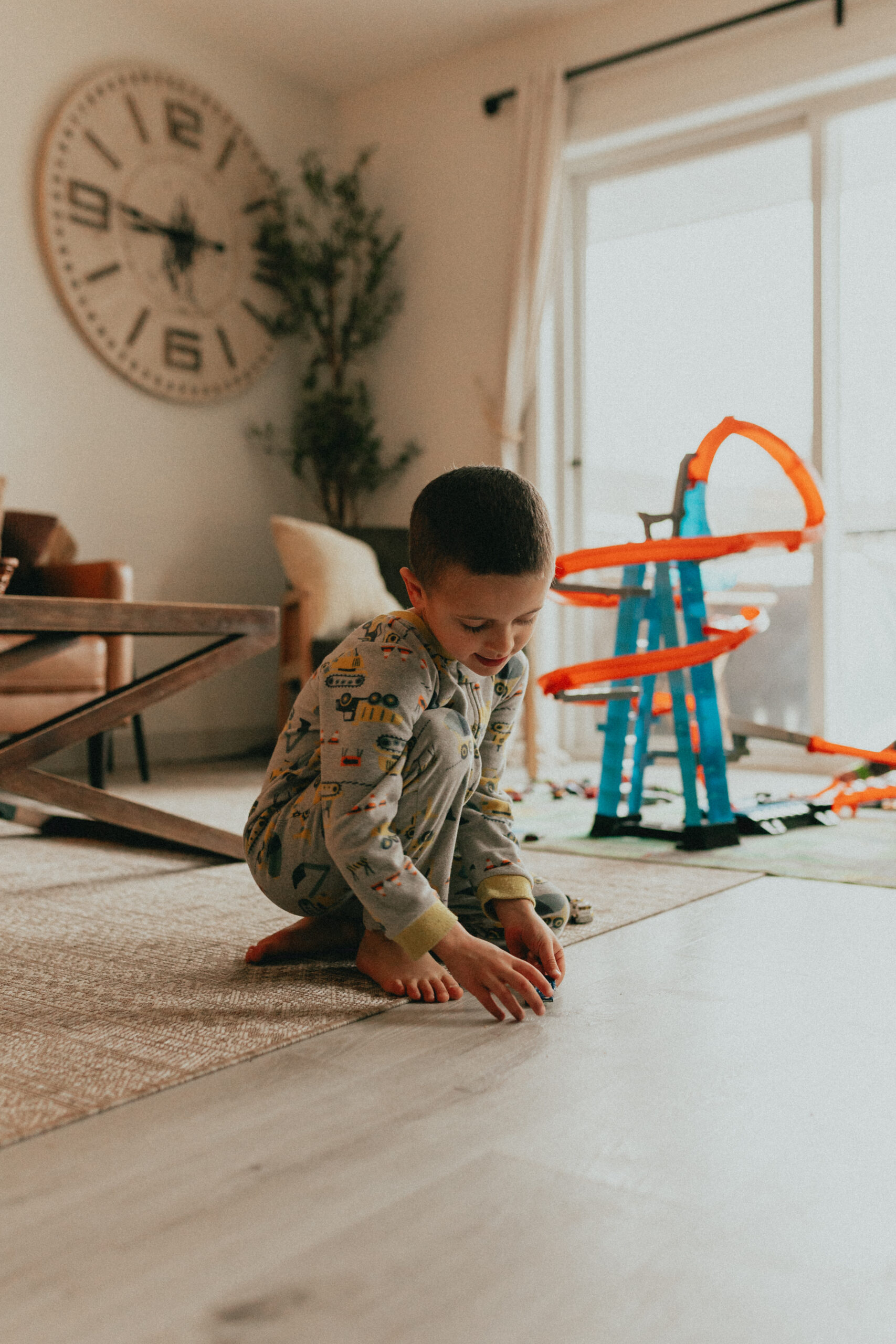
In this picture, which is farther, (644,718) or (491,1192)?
(644,718)

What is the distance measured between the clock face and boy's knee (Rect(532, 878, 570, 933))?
10.4 ft

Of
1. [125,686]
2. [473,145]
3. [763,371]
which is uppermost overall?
[473,145]

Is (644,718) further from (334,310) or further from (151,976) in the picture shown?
(334,310)

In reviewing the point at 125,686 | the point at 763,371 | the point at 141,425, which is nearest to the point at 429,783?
the point at 125,686

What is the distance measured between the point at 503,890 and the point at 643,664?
101cm

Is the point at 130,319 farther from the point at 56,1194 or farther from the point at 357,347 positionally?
the point at 56,1194

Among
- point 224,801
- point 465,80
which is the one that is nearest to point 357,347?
point 465,80

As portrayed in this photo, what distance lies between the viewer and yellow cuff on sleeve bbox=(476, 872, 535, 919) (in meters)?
1.28

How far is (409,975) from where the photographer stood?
1232 mm

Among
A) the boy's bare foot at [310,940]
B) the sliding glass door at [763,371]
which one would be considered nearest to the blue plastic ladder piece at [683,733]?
the boy's bare foot at [310,940]

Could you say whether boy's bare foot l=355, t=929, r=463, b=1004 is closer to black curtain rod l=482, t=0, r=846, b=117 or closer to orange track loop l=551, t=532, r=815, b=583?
orange track loop l=551, t=532, r=815, b=583

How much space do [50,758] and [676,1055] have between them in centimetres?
315

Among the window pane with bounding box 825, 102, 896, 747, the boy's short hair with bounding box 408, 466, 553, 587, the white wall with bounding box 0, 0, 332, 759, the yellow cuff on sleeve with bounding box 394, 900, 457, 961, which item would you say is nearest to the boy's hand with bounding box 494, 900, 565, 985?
the yellow cuff on sleeve with bounding box 394, 900, 457, 961

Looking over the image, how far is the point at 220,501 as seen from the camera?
14.4 feet
